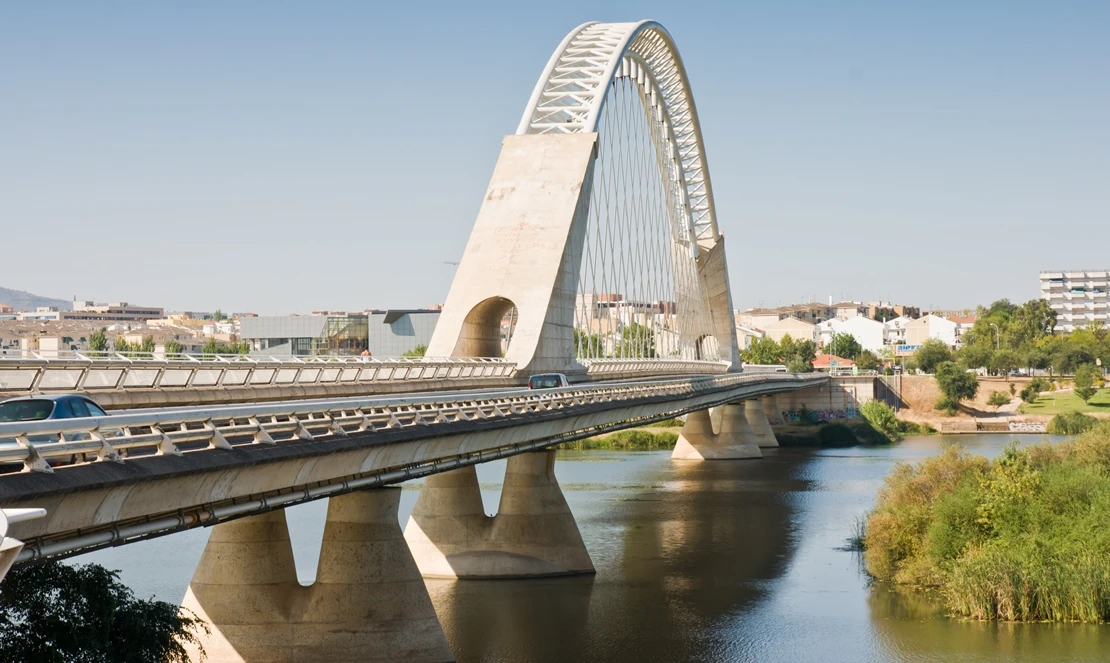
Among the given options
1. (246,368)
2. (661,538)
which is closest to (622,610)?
(246,368)

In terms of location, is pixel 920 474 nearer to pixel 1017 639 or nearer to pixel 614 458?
pixel 1017 639

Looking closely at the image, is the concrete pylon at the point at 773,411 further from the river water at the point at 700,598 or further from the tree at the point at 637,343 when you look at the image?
the river water at the point at 700,598

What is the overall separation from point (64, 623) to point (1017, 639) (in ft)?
65.9

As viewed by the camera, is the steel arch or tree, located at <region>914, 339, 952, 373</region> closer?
the steel arch

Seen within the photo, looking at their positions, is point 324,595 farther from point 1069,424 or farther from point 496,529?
point 1069,424

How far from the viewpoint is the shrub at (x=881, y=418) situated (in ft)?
381

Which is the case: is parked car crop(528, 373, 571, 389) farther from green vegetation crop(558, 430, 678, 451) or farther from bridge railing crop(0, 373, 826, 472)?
green vegetation crop(558, 430, 678, 451)

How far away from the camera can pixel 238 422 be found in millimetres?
25906

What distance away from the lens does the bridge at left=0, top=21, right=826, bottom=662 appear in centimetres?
1563

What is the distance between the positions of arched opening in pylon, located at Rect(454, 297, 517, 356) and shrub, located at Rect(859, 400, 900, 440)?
68822 mm

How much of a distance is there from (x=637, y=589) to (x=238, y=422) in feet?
50.9

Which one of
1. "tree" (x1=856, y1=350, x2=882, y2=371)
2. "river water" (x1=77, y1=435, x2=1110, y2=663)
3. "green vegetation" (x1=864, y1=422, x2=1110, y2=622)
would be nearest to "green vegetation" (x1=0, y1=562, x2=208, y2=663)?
"river water" (x1=77, y1=435, x2=1110, y2=663)

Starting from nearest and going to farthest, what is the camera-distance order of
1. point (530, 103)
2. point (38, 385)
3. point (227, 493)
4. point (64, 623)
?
point (227, 493)
point (64, 623)
point (38, 385)
point (530, 103)

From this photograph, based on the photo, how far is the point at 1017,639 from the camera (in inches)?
1161
